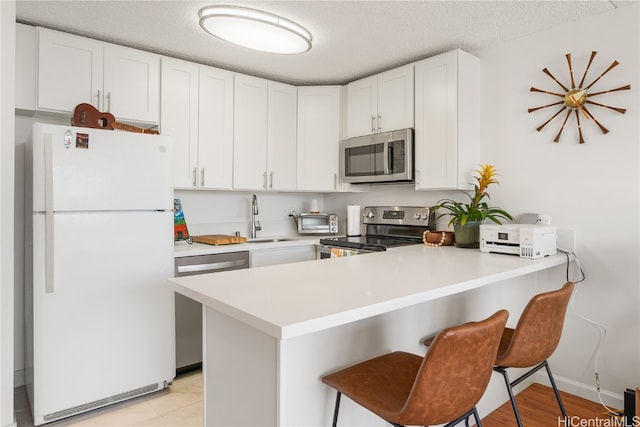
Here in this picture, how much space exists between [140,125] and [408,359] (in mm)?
2468

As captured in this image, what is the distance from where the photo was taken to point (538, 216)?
2703 millimetres

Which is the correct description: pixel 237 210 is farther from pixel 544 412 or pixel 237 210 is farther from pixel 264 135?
pixel 544 412

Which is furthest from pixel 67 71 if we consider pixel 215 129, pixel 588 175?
pixel 588 175

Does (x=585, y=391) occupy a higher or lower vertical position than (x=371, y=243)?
lower

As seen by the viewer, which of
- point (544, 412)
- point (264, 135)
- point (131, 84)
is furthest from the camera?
point (264, 135)

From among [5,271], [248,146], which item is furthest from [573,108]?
[5,271]

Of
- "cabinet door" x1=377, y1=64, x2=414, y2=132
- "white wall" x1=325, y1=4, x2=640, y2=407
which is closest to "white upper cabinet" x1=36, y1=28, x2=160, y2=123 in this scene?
"cabinet door" x1=377, y1=64, x2=414, y2=132

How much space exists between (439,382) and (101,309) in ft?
6.44

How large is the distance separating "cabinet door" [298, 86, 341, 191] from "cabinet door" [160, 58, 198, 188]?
0.96m

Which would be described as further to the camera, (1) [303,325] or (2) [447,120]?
(2) [447,120]

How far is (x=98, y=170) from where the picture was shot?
7.62 ft

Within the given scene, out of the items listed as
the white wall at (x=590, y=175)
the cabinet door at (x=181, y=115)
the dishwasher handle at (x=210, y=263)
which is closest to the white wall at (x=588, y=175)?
the white wall at (x=590, y=175)

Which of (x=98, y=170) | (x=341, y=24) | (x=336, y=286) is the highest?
(x=341, y=24)

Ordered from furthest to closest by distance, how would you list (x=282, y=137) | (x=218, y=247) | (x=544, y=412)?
(x=282, y=137)
(x=218, y=247)
(x=544, y=412)
